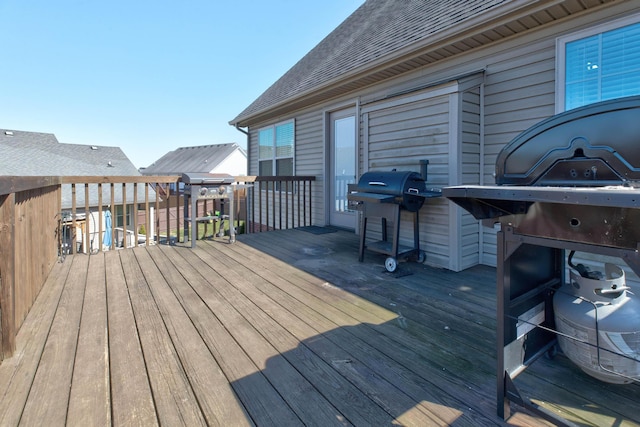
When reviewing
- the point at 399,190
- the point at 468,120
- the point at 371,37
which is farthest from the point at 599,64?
the point at 371,37

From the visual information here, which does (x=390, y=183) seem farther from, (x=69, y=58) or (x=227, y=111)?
(x=227, y=111)

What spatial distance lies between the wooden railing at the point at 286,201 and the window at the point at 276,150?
1.22ft

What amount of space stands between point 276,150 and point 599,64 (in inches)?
248

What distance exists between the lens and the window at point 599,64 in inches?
108

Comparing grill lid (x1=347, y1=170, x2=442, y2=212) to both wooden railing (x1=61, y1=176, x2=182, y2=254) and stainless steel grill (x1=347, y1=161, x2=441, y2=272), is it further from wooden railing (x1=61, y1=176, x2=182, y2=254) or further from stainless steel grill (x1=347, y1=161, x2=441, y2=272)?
wooden railing (x1=61, y1=176, x2=182, y2=254)

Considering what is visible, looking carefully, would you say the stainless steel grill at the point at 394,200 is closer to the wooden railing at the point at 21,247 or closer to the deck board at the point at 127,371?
the deck board at the point at 127,371

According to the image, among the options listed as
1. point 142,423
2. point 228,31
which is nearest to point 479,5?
point 142,423

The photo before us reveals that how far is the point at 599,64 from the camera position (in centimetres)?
291

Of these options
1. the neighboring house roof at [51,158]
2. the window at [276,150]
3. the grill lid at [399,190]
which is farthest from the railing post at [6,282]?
the neighboring house roof at [51,158]

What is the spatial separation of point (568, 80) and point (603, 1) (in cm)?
64

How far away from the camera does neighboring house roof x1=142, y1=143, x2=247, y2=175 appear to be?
29484mm

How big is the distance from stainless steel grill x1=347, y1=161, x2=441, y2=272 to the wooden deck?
507mm

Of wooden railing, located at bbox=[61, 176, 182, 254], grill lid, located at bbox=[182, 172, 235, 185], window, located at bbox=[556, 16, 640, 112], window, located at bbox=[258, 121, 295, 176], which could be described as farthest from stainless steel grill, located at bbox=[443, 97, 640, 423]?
window, located at bbox=[258, 121, 295, 176]

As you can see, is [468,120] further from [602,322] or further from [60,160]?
[60,160]
